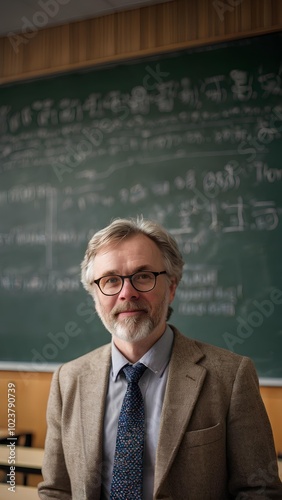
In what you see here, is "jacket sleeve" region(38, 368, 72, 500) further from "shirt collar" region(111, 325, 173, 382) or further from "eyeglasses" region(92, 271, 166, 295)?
"eyeglasses" region(92, 271, 166, 295)

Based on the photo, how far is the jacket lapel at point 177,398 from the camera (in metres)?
1.44

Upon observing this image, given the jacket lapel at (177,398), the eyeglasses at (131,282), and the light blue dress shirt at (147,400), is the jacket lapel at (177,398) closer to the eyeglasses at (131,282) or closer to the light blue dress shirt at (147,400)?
the light blue dress shirt at (147,400)

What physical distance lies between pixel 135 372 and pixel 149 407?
0.36 ft

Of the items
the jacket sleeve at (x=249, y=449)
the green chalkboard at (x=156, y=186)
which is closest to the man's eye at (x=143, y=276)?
the jacket sleeve at (x=249, y=449)

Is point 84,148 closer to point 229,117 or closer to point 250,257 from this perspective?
point 229,117

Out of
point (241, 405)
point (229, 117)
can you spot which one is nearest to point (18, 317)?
point (229, 117)

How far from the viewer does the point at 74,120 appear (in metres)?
3.28

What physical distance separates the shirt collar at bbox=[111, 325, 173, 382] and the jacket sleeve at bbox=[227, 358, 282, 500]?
0.23m

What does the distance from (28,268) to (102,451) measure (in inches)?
76.0

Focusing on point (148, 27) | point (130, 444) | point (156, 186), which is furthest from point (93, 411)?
point (148, 27)

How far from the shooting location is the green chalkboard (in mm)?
2801

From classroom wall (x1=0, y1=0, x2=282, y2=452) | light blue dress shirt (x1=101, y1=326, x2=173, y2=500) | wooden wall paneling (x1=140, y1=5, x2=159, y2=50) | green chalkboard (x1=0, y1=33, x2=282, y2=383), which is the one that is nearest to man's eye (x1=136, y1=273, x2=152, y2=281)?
light blue dress shirt (x1=101, y1=326, x2=173, y2=500)

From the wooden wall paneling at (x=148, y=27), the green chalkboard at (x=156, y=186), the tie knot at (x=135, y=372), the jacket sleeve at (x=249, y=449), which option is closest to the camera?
the jacket sleeve at (x=249, y=449)

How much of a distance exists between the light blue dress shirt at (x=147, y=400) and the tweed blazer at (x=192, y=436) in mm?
26
